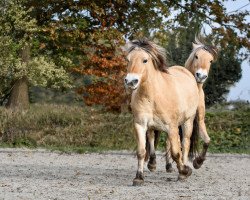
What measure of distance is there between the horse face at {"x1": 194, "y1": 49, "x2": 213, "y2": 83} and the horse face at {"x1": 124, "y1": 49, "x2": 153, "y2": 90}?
4.65 feet

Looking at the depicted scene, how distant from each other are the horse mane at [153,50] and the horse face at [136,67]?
12 centimetres

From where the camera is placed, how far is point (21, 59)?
2309 cm

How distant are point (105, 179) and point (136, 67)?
2.06 m

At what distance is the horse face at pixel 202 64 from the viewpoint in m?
10.5

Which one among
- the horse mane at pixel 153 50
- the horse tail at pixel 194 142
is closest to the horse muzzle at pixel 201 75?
the horse tail at pixel 194 142

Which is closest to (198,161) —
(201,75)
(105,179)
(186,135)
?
(186,135)

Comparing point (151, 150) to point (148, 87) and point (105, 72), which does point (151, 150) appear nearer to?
point (148, 87)

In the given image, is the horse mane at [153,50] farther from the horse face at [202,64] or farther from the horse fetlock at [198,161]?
the horse fetlock at [198,161]

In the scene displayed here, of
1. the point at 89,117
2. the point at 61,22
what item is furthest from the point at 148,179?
the point at 61,22

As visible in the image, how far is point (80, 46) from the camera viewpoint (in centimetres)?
2372

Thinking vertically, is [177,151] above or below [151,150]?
above

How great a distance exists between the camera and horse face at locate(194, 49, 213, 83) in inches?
415

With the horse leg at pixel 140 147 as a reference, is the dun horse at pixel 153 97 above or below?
above

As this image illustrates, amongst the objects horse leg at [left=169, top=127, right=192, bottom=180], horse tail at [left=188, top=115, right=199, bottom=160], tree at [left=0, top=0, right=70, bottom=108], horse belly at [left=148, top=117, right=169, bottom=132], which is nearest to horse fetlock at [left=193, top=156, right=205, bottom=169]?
horse tail at [left=188, top=115, right=199, bottom=160]
